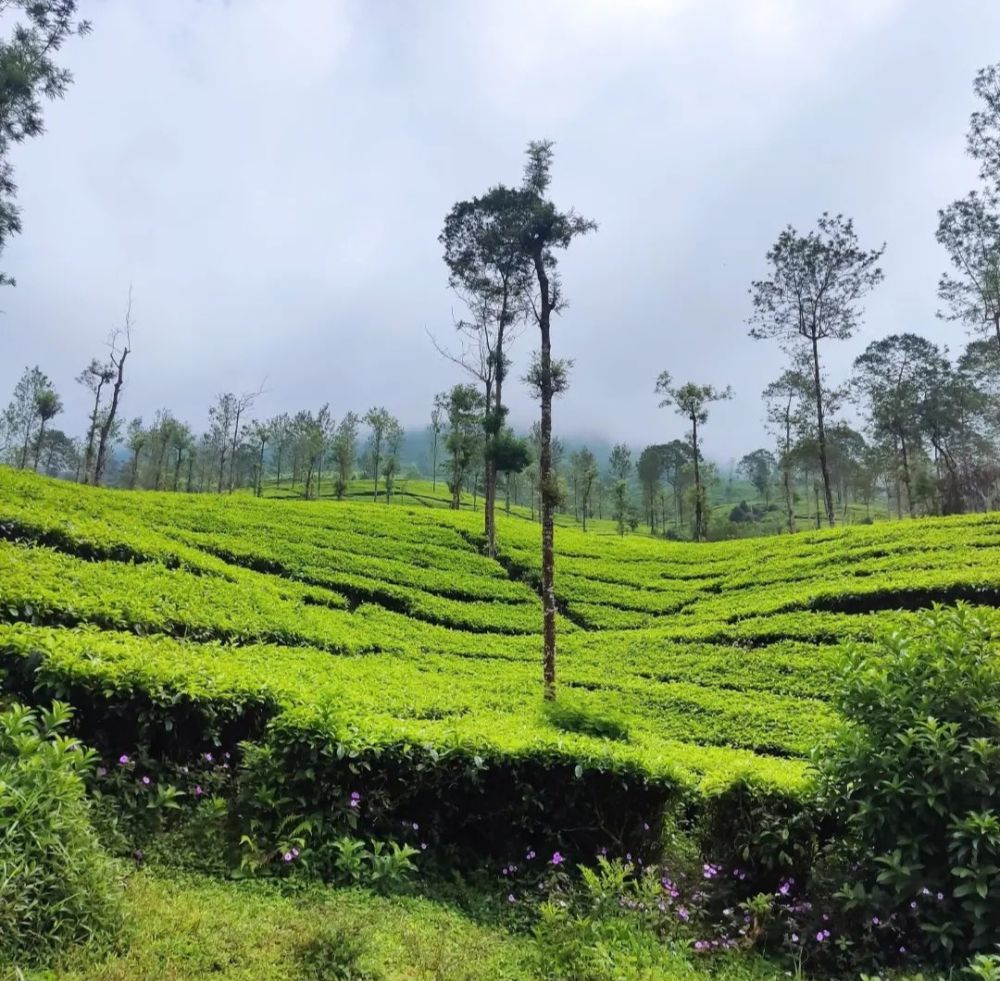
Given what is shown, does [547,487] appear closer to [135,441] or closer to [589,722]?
[589,722]

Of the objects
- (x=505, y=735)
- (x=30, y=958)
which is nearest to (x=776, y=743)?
(x=505, y=735)

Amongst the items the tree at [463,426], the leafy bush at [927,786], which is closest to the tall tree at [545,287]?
the leafy bush at [927,786]

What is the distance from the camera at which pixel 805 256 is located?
37156 millimetres

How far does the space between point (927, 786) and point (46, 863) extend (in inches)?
230

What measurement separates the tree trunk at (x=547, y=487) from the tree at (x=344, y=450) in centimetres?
5080

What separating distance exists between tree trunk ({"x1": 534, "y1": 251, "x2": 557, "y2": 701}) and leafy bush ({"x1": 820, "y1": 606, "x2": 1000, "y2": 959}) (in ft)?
16.8

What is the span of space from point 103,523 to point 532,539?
18091mm

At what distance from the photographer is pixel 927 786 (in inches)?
187

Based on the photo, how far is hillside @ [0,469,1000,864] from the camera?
20.7 ft

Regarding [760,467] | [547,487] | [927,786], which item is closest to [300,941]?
[927,786]

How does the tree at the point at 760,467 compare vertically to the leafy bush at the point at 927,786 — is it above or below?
above

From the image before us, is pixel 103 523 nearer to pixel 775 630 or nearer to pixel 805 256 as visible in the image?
pixel 775 630

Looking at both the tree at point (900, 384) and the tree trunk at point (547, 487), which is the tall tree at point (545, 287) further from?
the tree at point (900, 384)

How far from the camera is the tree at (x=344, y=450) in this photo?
204 feet
